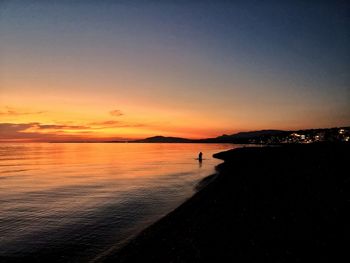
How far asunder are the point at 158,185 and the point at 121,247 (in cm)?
2222

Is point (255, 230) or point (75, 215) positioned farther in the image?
point (75, 215)

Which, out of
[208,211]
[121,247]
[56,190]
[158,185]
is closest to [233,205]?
[208,211]

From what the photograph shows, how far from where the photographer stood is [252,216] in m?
14.4

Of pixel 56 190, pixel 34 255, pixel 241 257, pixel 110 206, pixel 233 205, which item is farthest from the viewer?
pixel 56 190

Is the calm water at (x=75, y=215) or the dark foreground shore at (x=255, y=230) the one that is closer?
the dark foreground shore at (x=255, y=230)

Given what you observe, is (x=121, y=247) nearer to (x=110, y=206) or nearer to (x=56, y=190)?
(x=110, y=206)

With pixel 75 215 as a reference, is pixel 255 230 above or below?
above

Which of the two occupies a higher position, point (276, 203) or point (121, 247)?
point (276, 203)

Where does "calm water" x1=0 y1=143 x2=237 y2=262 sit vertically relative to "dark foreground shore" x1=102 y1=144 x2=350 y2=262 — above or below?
below

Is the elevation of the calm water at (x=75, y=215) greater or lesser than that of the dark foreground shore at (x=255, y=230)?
lesser

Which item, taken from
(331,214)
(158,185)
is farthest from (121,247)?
(158,185)

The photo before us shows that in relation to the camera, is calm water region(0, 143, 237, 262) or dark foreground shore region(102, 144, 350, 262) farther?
calm water region(0, 143, 237, 262)

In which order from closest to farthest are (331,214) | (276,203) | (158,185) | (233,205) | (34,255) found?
(331,214) → (34,255) → (276,203) → (233,205) → (158,185)

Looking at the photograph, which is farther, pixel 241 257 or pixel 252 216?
pixel 252 216
